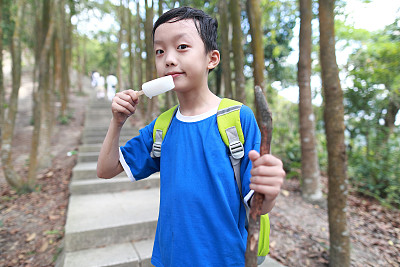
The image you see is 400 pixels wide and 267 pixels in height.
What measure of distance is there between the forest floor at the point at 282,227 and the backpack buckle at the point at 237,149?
2.24 metres

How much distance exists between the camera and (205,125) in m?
1.15

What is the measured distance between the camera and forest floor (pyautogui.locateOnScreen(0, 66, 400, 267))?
2.77m

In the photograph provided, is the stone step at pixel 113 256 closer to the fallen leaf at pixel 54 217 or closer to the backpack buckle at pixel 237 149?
the fallen leaf at pixel 54 217

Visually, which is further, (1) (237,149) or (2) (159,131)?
(2) (159,131)

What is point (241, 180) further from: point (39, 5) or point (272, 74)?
point (272, 74)

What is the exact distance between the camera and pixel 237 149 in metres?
1.05

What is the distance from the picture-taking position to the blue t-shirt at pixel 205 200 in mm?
1056

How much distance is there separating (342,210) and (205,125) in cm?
195

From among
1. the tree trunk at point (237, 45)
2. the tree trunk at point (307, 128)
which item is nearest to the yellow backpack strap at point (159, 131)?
the tree trunk at point (237, 45)

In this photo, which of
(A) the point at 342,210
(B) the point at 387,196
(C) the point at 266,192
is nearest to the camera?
(C) the point at 266,192

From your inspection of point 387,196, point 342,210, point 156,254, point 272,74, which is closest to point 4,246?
point 156,254

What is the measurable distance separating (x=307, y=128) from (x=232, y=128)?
3647 millimetres

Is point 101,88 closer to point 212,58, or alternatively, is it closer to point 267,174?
point 212,58

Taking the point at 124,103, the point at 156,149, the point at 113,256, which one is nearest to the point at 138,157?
the point at 156,149
